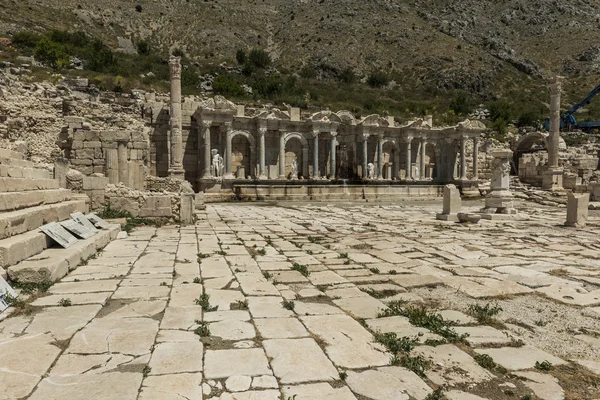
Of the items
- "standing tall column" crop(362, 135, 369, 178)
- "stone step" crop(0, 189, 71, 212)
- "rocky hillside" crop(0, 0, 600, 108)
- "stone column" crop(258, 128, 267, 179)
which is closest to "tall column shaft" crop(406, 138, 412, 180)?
"standing tall column" crop(362, 135, 369, 178)

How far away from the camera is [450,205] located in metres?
12.9

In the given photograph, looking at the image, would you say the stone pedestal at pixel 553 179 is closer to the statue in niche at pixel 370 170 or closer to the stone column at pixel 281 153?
the statue in niche at pixel 370 170

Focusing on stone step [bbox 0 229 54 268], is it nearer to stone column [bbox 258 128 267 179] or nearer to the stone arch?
stone column [bbox 258 128 267 179]

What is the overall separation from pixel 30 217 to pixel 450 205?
11383 millimetres

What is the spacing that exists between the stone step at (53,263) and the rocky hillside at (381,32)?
5003cm

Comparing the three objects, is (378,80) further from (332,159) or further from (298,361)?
(298,361)

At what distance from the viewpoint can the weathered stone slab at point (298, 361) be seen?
8.99 ft

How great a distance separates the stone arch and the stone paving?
63.9ft


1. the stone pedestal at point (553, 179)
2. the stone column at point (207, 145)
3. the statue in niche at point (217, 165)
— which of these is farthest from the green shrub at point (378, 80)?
the statue in niche at point (217, 165)

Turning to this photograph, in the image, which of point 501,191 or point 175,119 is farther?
point 175,119

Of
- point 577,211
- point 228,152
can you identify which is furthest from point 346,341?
point 228,152

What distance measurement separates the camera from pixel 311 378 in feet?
8.92

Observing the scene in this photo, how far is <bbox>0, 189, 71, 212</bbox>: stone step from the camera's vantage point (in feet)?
18.5

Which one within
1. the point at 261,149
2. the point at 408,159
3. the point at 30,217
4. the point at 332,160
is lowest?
the point at 30,217
